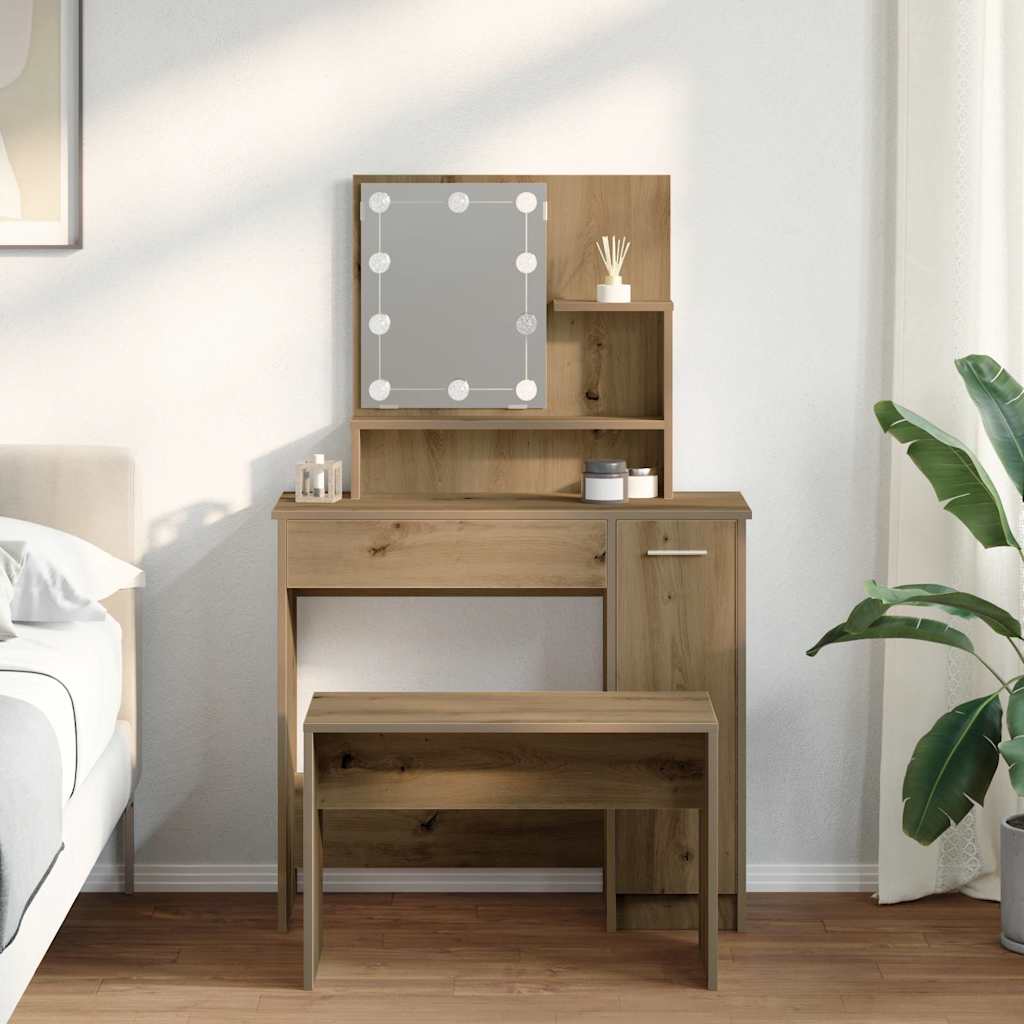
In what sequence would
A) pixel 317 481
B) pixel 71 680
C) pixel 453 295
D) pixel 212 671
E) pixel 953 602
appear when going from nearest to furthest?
pixel 71 680 < pixel 953 602 < pixel 317 481 < pixel 453 295 < pixel 212 671

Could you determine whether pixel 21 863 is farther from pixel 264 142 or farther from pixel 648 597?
pixel 264 142

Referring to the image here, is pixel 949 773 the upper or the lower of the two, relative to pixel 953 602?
lower

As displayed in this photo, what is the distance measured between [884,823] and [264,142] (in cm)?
223

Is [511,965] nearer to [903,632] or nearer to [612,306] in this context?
[903,632]

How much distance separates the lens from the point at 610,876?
121 inches

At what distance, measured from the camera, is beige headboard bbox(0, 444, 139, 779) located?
3.18 metres

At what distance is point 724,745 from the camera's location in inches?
122

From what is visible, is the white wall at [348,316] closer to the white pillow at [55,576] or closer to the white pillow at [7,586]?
the white pillow at [55,576]

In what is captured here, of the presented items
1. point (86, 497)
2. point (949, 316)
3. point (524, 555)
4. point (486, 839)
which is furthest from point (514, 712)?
point (949, 316)

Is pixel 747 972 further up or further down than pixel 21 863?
further down

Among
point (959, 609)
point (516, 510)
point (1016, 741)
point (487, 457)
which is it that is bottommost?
point (1016, 741)

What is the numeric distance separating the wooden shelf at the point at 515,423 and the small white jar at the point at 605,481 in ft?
0.32

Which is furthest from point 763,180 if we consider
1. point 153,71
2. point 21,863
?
point 21,863

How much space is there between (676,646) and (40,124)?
1941 mm
